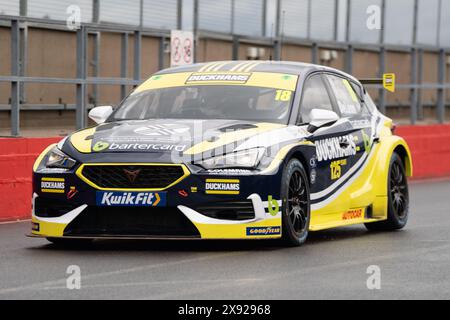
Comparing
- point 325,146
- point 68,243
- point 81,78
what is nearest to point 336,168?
point 325,146

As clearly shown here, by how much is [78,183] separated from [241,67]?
2415mm

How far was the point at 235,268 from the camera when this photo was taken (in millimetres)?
9859

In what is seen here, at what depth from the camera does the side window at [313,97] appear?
12.1m

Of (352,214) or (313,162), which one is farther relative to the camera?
(352,214)

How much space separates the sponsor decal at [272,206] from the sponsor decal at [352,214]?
1711mm

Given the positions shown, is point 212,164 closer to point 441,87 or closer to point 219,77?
point 219,77

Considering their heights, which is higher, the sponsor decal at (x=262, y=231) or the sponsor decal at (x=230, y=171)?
the sponsor decal at (x=230, y=171)

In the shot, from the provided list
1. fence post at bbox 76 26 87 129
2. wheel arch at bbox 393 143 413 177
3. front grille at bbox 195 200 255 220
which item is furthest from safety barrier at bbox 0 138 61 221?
front grille at bbox 195 200 255 220

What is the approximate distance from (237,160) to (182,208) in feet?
1.87

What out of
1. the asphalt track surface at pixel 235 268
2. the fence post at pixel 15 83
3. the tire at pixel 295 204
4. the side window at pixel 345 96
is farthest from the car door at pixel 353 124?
the fence post at pixel 15 83

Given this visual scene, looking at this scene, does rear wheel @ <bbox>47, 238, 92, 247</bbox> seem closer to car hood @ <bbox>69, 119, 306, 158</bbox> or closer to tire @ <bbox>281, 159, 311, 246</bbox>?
car hood @ <bbox>69, 119, 306, 158</bbox>

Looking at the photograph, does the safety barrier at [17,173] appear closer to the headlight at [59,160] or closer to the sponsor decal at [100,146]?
the headlight at [59,160]

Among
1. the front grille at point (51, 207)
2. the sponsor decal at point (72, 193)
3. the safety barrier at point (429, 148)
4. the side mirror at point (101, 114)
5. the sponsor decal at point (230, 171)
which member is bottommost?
the safety barrier at point (429, 148)

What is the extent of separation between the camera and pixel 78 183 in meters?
10.8
